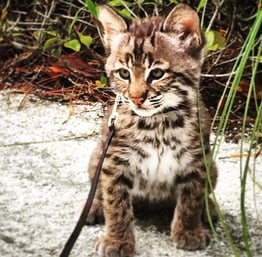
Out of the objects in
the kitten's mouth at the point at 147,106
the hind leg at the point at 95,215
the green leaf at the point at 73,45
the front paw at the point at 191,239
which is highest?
the green leaf at the point at 73,45

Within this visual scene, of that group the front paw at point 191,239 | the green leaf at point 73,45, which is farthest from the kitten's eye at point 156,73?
the green leaf at point 73,45

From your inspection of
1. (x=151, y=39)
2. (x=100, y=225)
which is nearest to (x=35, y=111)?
(x=100, y=225)

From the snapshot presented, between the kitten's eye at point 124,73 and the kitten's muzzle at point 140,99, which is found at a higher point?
the kitten's eye at point 124,73

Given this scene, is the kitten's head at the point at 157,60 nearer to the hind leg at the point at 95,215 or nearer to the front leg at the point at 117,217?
the front leg at the point at 117,217

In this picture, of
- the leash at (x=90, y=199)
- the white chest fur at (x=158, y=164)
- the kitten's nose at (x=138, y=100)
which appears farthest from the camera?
the white chest fur at (x=158, y=164)

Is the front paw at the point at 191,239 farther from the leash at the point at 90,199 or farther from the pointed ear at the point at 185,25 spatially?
the pointed ear at the point at 185,25

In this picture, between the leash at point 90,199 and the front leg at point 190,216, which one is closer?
the leash at point 90,199

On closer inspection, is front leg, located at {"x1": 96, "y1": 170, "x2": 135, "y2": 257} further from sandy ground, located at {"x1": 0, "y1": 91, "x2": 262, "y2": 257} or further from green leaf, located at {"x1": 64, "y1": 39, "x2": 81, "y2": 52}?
green leaf, located at {"x1": 64, "y1": 39, "x2": 81, "y2": 52}

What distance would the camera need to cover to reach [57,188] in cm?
318

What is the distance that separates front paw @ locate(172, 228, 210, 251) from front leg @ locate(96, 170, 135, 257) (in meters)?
0.17

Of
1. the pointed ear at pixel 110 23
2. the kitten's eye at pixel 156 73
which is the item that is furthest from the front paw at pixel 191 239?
the pointed ear at pixel 110 23

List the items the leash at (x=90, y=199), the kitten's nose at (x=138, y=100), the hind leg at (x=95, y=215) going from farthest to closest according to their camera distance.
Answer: the hind leg at (x=95, y=215), the kitten's nose at (x=138, y=100), the leash at (x=90, y=199)

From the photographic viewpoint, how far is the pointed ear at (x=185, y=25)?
8.27 feet

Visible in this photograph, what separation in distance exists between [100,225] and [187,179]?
1.36 ft
